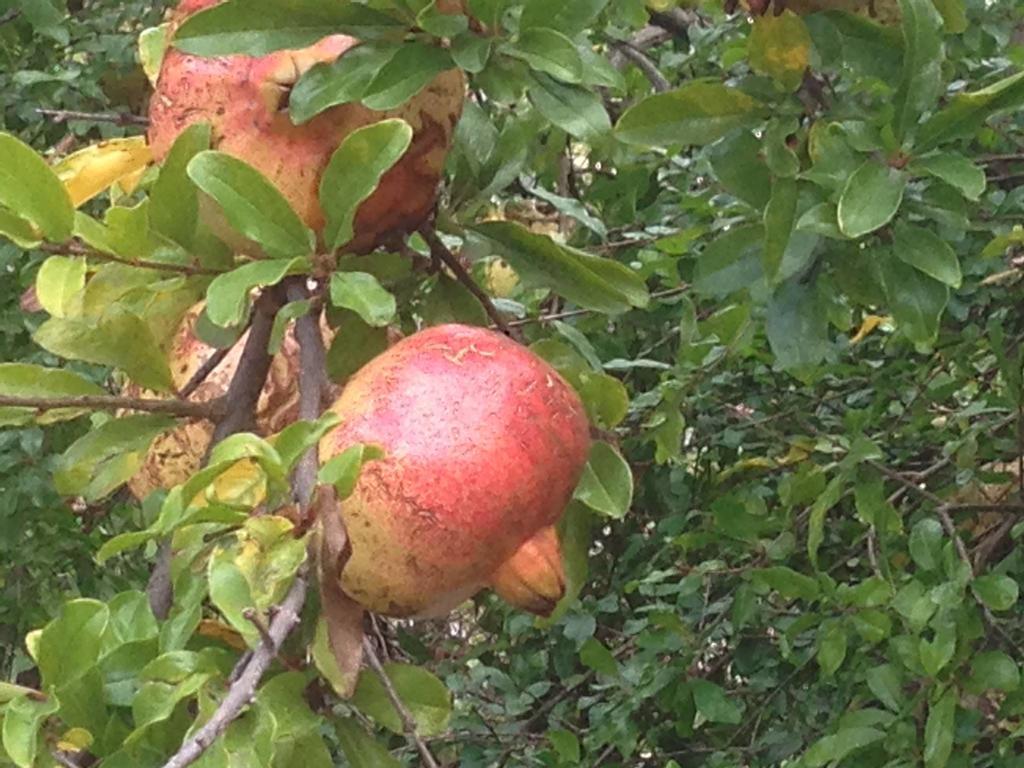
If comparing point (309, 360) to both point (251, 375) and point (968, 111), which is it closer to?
point (251, 375)

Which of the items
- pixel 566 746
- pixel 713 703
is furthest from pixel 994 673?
pixel 566 746

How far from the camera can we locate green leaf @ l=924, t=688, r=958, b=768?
3.85 ft

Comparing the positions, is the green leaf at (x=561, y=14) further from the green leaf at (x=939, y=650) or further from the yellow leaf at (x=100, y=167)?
the green leaf at (x=939, y=650)

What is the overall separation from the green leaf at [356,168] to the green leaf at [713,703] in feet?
3.41

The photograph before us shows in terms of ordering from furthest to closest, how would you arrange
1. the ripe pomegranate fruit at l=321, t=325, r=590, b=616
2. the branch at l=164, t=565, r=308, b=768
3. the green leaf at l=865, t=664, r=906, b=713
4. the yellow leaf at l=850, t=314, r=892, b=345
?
the yellow leaf at l=850, t=314, r=892, b=345 → the green leaf at l=865, t=664, r=906, b=713 → the ripe pomegranate fruit at l=321, t=325, r=590, b=616 → the branch at l=164, t=565, r=308, b=768

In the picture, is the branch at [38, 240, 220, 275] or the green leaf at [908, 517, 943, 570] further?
the green leaf at [908, 517, 943, 570]

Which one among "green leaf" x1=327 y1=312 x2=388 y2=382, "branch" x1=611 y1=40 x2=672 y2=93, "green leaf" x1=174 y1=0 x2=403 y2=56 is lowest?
"branch" x1=611 y1=40 x2=672 y2=93

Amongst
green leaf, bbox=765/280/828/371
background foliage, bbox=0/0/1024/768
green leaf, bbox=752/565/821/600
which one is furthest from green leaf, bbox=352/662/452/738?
green leaf, bbox=752/565/821/600

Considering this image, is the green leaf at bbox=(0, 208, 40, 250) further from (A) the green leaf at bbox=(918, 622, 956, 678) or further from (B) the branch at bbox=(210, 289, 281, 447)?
(A) the green leaf at bbox=(918, 622, 956, 678)

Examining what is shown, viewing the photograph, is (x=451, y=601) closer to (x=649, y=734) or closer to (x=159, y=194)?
(x=159, y=194)

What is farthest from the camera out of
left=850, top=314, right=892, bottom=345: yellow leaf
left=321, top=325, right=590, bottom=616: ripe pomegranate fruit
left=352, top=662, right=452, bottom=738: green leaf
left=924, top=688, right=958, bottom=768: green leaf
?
left=850, top=314, right=892, bottom=345: yellow leaf

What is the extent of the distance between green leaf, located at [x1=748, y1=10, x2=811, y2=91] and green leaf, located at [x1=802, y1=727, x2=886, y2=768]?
0.66m

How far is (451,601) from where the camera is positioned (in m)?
0.71

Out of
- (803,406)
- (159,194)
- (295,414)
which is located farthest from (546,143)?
(159,194)
